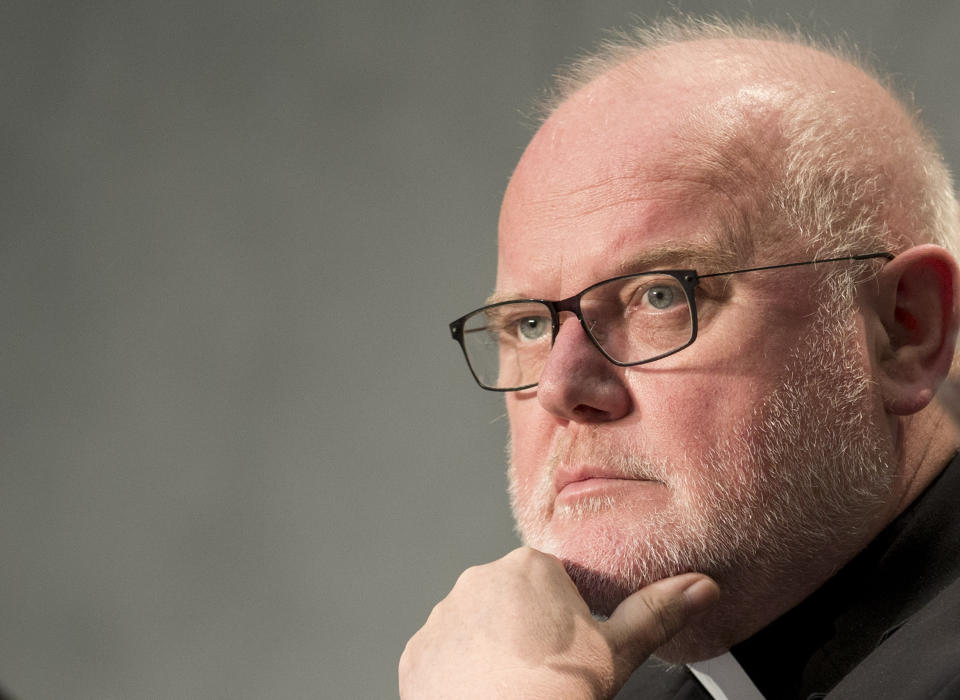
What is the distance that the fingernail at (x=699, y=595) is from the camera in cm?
140

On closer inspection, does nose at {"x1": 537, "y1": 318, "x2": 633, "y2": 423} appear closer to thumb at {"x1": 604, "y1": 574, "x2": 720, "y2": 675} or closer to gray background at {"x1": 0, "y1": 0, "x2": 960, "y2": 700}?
thumb at {"x1": 604, "y1": 574, "x2": 720, "y2": 675}

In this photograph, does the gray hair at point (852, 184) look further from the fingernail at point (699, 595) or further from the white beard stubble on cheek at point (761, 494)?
the fingernail at point (699, 595)

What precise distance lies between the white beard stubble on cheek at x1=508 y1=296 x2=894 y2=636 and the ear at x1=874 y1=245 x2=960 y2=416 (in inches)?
2.4

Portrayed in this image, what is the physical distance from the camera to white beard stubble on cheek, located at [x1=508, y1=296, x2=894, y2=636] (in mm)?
1433

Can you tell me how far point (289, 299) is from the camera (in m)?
2.81

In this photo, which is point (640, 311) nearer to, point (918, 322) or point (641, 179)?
point (641, 179)

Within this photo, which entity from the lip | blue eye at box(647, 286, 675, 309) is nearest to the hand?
the lip

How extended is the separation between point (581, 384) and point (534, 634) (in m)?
0.34

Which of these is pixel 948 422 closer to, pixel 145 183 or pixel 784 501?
pixel 784 501

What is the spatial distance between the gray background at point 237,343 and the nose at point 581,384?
4.02ft

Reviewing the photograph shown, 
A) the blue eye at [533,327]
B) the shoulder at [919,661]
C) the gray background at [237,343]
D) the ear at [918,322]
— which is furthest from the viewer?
the gray background at [237,343]

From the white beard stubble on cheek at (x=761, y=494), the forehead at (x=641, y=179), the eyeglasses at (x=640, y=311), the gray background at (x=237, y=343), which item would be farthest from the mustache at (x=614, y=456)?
the gray background at (x=237, y=343)

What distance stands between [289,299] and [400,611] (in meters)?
0.84

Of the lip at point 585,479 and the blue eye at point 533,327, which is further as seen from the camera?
the blue eye at point 533,327
